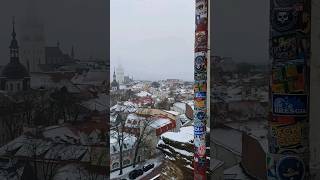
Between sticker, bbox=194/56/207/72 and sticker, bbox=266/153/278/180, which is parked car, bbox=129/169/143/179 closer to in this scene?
sticker, bbox=194/56/207/72

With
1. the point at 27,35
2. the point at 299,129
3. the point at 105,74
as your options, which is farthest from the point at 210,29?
the point at 299,129

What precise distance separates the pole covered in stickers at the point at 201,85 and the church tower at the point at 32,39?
1596 millimetres

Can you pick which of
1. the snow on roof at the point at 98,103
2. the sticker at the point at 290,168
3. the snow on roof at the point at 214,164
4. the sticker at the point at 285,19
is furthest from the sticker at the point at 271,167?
the snow on roof at the point at 214,164

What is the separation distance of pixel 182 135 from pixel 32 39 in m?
3.12

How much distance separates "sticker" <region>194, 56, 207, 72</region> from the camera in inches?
146

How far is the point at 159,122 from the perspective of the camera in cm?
581

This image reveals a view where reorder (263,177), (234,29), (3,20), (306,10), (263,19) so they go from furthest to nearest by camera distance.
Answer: (234,29) → (263,19) → (263,177) → (3,20) → (306,10)

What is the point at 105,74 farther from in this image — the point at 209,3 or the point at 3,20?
the point at 209,3

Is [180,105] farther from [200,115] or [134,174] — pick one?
[200,115]

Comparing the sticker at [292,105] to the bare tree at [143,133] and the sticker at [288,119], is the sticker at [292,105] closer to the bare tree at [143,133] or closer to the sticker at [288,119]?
the sticker at [288,119]

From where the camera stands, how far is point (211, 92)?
3740 mm

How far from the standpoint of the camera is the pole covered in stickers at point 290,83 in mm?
1769

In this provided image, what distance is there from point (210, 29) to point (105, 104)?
1356 millimetres

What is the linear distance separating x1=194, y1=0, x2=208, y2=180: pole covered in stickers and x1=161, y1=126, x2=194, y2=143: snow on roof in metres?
Answer: 1.27
